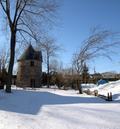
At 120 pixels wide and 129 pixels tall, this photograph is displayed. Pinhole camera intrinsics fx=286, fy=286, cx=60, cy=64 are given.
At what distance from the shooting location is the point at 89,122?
10773 mm

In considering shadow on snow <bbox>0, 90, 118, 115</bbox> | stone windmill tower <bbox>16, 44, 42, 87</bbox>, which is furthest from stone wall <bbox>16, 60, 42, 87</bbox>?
shadow on snow <bbox>0, 90, 118, 115</bbox>

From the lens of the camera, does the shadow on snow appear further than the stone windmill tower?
No

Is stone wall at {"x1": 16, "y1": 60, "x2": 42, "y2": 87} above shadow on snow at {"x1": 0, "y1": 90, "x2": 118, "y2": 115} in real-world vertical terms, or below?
above

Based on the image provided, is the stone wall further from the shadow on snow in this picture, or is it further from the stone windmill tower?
the shadow on snow

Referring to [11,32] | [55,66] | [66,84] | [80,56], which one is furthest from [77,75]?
[55,66]

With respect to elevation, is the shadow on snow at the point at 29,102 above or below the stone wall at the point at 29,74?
below

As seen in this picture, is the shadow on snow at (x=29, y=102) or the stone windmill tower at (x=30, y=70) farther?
the stone windmill tower at (x=30, y=70)

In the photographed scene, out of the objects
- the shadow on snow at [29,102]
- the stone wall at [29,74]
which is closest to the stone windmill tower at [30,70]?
the stone wall at [29,74]

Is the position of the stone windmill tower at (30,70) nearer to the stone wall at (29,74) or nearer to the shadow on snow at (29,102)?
the stone wall at (29,74)

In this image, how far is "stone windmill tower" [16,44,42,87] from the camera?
2495 inches

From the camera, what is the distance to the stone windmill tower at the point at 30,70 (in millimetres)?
63375

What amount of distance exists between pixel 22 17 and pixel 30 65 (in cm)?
3463

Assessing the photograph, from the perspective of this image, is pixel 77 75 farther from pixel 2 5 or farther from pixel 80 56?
pixel 2 5

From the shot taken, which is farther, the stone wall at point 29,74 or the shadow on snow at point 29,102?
the stone wall at point 29,74
